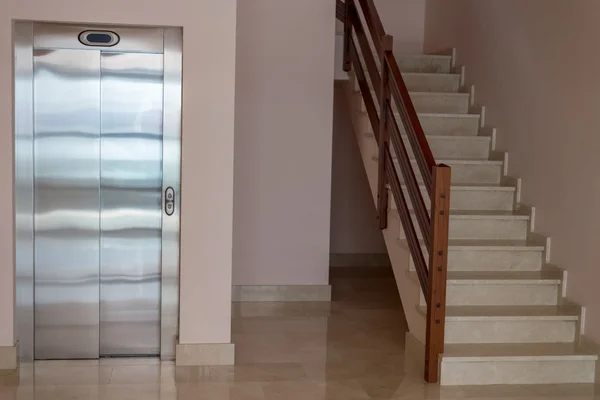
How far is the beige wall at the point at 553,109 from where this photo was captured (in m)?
5.35

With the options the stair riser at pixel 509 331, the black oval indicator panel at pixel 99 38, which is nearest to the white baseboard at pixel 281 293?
the stair riser at pixel 509 331

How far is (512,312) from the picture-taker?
18.0ft

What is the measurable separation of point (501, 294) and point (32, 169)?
11.3 ft

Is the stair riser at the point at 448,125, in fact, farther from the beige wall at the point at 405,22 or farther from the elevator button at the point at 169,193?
the elevator button at the point at 169,193

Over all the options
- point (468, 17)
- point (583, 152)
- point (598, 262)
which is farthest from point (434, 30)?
point (598, 262)

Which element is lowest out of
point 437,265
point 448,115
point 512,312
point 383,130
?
point 512,312

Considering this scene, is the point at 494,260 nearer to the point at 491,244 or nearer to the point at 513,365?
the point at 491,244

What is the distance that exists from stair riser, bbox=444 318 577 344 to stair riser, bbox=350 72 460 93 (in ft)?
9.89

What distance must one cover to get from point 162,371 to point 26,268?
116 centimetres

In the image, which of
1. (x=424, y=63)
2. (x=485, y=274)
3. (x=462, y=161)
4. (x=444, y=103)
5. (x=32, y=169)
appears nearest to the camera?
(x=32, y=169)

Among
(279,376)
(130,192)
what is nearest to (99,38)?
(130,192)

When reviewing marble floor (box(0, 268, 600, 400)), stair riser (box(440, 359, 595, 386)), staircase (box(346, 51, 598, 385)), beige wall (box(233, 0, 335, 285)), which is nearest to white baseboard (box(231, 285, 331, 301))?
beige wall (box(233, 0, 335, 285))

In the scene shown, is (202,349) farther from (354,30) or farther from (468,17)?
(468,17)

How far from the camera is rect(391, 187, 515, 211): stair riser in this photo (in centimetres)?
644
